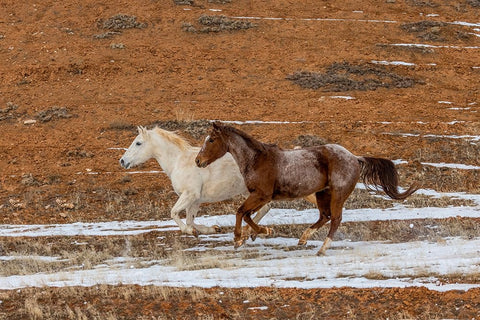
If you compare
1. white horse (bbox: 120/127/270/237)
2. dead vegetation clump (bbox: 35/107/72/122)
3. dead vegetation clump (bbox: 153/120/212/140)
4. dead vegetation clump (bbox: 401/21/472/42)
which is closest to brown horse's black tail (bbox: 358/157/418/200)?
white horse (bbox: 120/127/270/237)

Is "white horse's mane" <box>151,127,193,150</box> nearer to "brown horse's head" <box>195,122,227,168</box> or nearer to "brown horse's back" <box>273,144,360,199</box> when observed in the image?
"brown horse's head" <box>195,122,227,168</box>

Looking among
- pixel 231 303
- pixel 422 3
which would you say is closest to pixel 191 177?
pixel 231 303

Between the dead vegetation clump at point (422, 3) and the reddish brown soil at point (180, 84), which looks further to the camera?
the dead vegetation clump at point (422, 3)

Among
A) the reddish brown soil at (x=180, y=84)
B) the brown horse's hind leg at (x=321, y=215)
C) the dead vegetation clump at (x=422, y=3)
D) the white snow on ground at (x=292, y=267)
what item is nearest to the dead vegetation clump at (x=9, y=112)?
the reddish brown soil at (x=180, y=84)

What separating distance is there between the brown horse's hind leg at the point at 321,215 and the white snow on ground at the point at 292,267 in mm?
204

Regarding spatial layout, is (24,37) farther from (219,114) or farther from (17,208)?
(17,208)

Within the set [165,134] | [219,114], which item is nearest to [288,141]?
[219,114]

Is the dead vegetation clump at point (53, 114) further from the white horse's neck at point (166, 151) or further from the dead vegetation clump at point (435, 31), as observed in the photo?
the dead vegetation clump at point (435, 31)

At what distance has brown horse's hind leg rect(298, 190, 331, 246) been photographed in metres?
11.5

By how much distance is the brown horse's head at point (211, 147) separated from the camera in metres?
11.0

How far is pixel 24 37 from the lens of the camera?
28.3m

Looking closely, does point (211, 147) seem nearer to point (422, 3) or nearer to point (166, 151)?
point (166, 151)

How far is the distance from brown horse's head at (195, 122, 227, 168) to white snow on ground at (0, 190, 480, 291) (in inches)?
62.2

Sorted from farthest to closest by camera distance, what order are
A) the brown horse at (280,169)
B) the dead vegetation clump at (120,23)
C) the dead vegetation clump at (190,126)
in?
the dead vegetation clump at (120,23) → the dead vegetation clump at (190,126) → the brown horse at (280,169)
